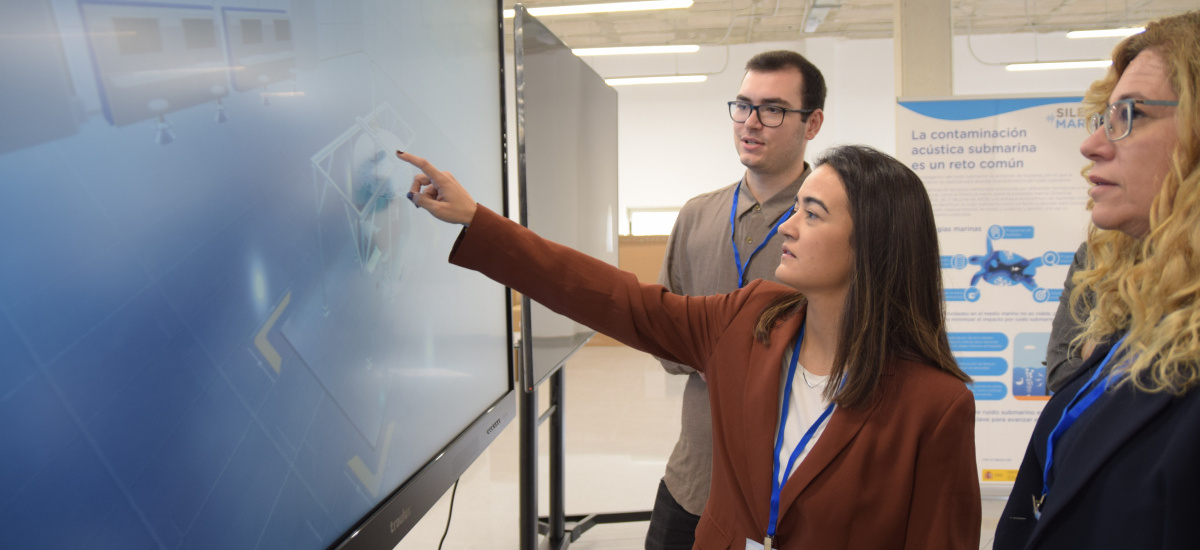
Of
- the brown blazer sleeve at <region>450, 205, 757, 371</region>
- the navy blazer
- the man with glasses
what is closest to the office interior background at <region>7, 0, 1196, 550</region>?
the brown blazer sleeve at <region>450, 205, 757, 371</region>

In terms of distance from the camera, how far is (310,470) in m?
0.85

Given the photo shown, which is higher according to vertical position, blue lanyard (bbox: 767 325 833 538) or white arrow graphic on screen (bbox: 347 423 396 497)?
white arrow graphic on screen (bbox: 347 423 396 497)

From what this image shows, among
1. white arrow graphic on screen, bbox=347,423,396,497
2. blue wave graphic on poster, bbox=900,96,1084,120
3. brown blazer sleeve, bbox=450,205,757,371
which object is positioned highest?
blue wave graphic on poster, bbox=900,96,1084,120

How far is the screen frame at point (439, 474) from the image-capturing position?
968mm

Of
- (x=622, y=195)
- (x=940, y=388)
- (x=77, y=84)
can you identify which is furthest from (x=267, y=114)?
(x=622, y=195)

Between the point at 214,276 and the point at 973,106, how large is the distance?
3798 mm

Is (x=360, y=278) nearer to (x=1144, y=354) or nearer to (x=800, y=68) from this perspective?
(x=1144, y=354)

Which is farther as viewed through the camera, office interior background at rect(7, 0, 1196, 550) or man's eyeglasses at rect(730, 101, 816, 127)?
man's eyeglasses at rect(730, 101, 816, 127)

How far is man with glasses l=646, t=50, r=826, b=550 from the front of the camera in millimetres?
1777

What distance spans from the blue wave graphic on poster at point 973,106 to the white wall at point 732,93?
6386 mm

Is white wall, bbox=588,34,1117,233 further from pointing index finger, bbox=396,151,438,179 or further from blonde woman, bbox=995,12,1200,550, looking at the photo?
blonde woman, bbox=995,12,1200,550

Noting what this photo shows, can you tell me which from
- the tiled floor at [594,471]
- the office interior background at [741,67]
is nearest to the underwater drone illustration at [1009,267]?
the tiled floor at [594,471]

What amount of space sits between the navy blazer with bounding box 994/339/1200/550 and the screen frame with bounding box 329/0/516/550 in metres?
0.90

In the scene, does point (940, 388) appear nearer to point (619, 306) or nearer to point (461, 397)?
point (619, 306)
